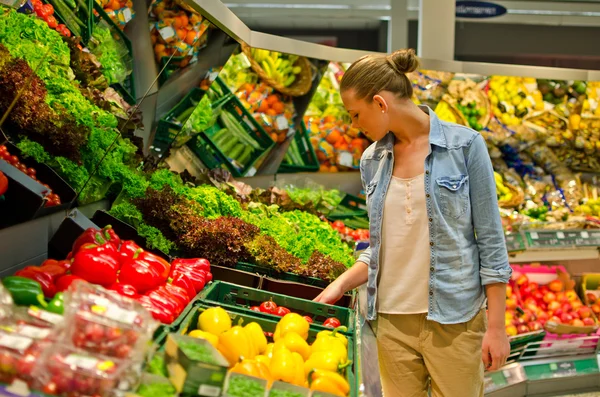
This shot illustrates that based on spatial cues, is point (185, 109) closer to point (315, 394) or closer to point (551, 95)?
point (315, 394)

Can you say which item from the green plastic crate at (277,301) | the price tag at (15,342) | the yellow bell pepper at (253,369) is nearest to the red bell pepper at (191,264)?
the green plastic crate at (277,301)

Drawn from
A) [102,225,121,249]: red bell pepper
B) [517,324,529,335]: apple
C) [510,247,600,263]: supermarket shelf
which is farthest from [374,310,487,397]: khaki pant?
[510,247,600,263]: supermarket shelf

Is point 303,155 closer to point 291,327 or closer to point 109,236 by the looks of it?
point 109,236

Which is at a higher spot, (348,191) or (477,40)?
(477,40)

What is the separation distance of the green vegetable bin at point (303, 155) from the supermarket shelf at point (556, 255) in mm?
2246

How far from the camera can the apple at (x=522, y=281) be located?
5.36 metres

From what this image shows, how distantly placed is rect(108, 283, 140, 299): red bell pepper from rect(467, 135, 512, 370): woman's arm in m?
1.30

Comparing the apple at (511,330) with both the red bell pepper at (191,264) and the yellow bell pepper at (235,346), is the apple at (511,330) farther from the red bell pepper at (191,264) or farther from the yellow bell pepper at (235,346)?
the yellow bell pepper at (235,346)

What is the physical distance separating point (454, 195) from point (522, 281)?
338 cm

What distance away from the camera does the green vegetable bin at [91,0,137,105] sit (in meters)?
3.08

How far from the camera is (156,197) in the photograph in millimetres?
3453

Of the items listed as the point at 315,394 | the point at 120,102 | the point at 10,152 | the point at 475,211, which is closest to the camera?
the point at 315,394

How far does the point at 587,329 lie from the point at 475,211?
3.29m

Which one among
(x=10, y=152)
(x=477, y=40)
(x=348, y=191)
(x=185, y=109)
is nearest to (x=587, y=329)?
(x=348, y=191)
